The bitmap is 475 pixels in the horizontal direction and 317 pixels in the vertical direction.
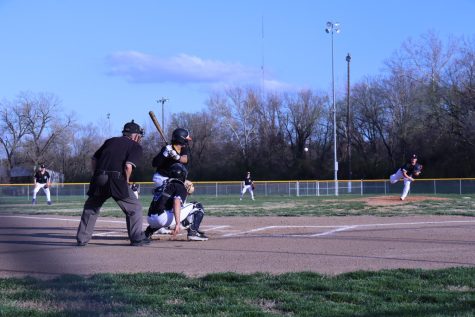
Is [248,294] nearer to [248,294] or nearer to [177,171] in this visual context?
[248,294]

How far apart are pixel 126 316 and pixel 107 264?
3.03 metres

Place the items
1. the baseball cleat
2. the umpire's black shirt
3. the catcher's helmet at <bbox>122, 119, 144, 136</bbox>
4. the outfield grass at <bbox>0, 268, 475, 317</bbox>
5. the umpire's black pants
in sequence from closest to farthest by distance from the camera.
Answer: the outfield grass at <bbox>0, 268, 475, 317</bbox>
the umpire's black shirt
the umpire's black pants
the catcher's helmet at <bbox>122, 119, 144, 136</bbox>
the baseball cleat

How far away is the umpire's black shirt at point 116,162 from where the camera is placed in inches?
395

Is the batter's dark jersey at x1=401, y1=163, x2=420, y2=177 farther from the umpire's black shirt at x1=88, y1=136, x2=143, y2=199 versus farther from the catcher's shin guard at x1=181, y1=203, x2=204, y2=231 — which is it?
the umpire's black shirt at x1=88, y1=136, x2=143, y2=199

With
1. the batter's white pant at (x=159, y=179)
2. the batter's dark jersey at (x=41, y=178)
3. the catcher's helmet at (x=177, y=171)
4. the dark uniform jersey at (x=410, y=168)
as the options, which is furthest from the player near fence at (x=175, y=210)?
the batter's dark jersey at (x=41, y=178)

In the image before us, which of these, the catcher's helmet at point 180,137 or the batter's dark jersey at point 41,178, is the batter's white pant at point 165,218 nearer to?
the catcher's helmet at point 180,137

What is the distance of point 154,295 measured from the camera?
6055 millimetres

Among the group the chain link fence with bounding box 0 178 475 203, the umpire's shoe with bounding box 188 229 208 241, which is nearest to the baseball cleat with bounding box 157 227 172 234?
the umpire's shoe with bounding box 188 229 208 241

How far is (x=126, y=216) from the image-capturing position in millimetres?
10164

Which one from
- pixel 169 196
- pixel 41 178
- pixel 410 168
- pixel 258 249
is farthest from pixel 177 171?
pixel 41 178

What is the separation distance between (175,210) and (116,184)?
3.67 ft

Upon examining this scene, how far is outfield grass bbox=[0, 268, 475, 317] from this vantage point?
17.9ft

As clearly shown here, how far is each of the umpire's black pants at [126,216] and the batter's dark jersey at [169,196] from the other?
0.50m

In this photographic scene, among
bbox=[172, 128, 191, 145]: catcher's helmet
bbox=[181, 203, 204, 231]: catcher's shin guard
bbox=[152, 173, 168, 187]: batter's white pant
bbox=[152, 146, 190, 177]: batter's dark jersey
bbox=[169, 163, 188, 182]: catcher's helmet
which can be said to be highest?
bbox=[172, 128, 191, 145]: catcher's helmet
